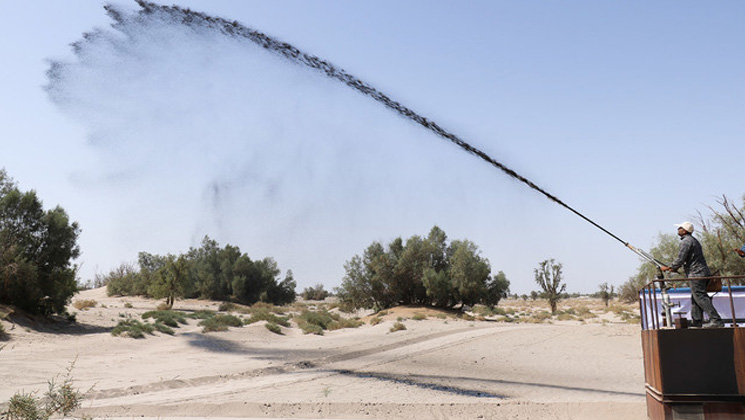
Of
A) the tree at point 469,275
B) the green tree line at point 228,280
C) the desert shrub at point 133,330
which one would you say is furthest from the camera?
the green tree line at point 228,280

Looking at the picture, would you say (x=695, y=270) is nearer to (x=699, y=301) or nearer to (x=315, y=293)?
(x=699, y=301)

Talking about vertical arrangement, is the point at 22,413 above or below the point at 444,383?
above

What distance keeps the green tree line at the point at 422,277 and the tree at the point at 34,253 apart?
27.5 metres

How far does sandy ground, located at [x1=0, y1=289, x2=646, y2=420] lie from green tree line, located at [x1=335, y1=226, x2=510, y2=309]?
57.8ft

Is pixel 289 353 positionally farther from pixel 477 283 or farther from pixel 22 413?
pixel 477 283

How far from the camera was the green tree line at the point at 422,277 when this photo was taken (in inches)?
1900

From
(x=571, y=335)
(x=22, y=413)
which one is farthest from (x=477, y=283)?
(x=22, y=413)

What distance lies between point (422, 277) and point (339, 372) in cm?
3221

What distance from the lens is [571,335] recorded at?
27.9 m

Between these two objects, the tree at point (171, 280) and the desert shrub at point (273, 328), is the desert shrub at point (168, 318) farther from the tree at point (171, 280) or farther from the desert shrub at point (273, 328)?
the tree at point (171, 280)

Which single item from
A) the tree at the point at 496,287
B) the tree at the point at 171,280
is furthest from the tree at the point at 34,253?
the tree at the point at 496,287

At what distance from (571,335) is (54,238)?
30.8 m

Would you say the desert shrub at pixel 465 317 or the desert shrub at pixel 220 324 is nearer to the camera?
the desert shrub at pixel 220 324

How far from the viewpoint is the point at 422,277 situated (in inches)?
1937
